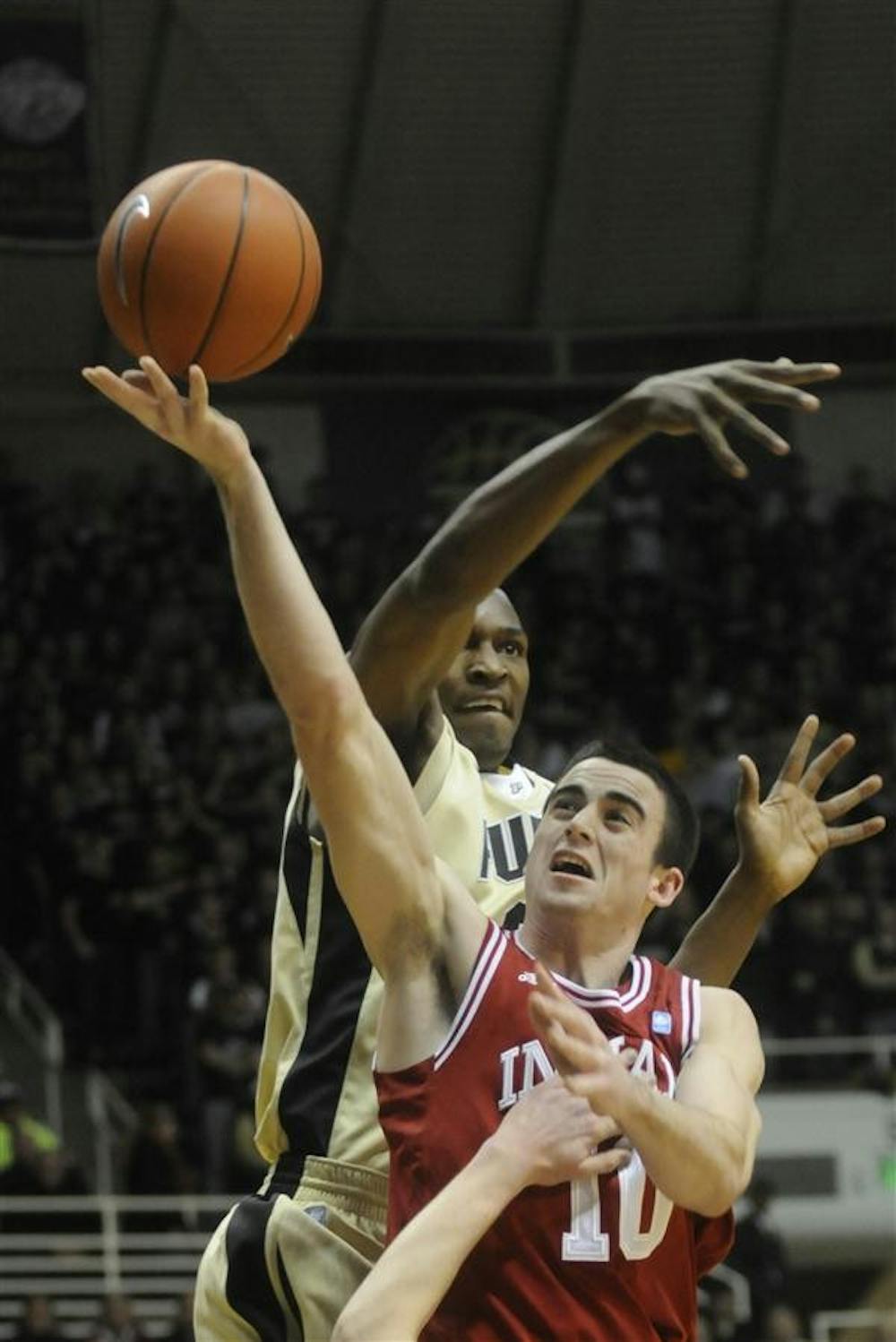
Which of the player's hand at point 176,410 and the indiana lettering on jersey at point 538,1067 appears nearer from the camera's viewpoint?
the player's hand at point 176,410

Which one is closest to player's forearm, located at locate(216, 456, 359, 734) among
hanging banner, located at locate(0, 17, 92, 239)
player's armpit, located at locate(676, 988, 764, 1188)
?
player's armpit, located at locate(676, 988, 764, 1188)

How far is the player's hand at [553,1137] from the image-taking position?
3.32 m

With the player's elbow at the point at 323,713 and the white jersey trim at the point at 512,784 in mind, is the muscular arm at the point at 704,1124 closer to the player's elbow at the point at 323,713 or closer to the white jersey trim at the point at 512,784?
the player's elbow at the point at 323,713

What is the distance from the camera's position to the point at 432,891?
378 cm

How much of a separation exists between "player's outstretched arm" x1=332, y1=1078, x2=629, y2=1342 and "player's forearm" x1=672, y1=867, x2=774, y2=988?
1216 millimetres

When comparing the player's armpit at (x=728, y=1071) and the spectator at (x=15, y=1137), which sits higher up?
the player's armpit at (x=728, y=1071)

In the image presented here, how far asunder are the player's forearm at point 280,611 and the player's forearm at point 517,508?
414 mm

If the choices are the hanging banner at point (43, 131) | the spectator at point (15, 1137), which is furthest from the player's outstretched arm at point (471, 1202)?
the hanging banner at point (43, 131)

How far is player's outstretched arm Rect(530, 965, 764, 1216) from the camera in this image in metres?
3.30

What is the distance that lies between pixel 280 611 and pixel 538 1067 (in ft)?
2.46

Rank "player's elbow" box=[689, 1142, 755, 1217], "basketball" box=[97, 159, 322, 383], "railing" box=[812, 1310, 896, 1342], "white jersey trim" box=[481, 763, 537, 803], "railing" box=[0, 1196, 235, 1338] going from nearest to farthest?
"player's elbow" box=[689, 1142, 755, 1217] < "basketball" box=[97, 159, 322, 383] < "white jersey trim" box=[481, 763, 537, 803] < "railing" box=[812, 1310, 896, 1342] < "railing" box=[0, 1196, 235, 1338]

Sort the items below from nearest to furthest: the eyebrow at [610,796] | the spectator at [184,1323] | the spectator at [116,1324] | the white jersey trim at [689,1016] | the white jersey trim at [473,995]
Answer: the white jersey trim at [473,995], the white jersey trim at [689,1016], the eyebrow at [610,796], the spectator at [116,1324], the spectator at [184,1323]

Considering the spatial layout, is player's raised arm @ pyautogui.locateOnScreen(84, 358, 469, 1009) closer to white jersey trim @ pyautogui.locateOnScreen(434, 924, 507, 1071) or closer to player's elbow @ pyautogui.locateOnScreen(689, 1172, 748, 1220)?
white jersey trim @ pyautogui.locateOnScreen(434, 924, 507, 1071)

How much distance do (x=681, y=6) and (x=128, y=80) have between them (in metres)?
4.27
